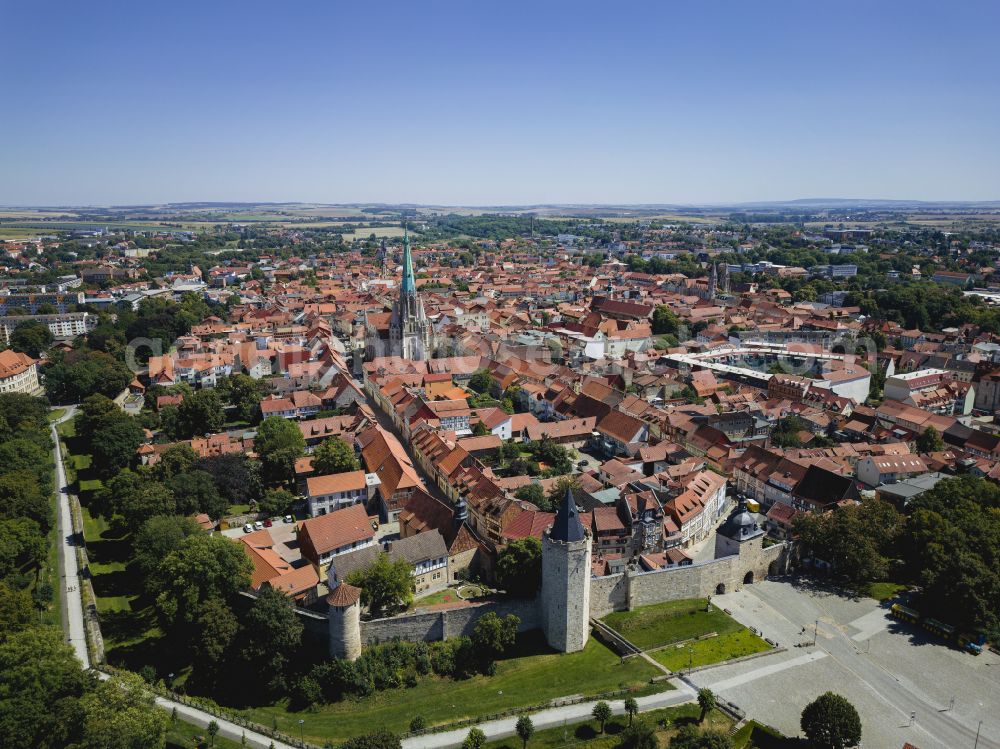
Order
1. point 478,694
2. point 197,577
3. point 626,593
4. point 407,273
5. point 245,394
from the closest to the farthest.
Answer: point 478,694
point 197,577
point 626,593
point 245,394
point 407,273

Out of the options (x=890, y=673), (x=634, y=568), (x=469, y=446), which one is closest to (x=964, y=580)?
(x=890, y=673)

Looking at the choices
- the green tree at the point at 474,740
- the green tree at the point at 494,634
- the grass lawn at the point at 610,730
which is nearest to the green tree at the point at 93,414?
the green tree at the point at 494,634

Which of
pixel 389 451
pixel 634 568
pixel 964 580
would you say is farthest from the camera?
pixel 389 451

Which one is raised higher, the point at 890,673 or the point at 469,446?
the point at 469,446

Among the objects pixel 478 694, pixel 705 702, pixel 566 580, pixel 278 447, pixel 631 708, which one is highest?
pixel 278 447

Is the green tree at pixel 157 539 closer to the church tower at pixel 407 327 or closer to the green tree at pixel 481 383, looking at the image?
the green tree at pixel 481 383

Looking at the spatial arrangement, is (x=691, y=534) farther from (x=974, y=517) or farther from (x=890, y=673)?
(x=974, y=517)

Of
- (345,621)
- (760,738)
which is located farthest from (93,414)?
(760,738)

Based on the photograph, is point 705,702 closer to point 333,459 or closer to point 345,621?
point 345,621
